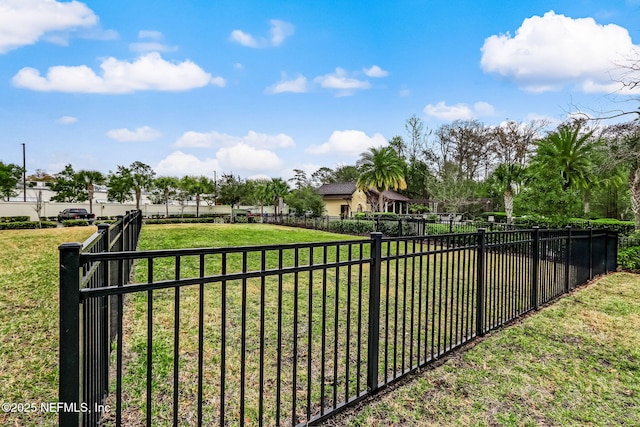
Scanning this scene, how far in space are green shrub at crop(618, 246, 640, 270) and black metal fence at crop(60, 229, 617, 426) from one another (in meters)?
3.98

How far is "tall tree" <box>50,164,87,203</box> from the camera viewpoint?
1193 inches

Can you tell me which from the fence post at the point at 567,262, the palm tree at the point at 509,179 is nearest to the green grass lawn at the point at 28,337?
the fence post at the point at 567,262

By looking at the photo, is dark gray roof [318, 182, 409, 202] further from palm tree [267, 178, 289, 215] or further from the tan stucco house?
palm tree [267, 178, 289, 215]

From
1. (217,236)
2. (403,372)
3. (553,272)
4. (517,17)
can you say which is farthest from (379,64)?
(403,372)

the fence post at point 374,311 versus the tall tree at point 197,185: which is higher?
the tall tree at point 197,185

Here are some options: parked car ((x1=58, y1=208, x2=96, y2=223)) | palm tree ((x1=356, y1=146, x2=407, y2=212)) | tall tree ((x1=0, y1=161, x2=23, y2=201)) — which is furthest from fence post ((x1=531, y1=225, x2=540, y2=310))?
tall tree ((x1=0, y1=161, x2=23, y2=201))

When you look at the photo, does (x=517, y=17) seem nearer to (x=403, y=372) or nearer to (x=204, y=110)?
(x=403, y=372)

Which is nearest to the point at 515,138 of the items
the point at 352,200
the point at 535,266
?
the point at 352,200

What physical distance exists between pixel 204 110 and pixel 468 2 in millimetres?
14273

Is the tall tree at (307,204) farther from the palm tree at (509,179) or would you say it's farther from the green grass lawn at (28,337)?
the green grass lawn at (28,337)

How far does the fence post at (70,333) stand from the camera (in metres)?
1.31

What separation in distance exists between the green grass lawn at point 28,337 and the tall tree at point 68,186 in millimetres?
29129

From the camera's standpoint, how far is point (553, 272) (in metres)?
5.92

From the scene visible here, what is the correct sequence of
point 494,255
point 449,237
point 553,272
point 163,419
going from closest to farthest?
point 163,419 → point 449,237 → point 494,255 → point 553,272
